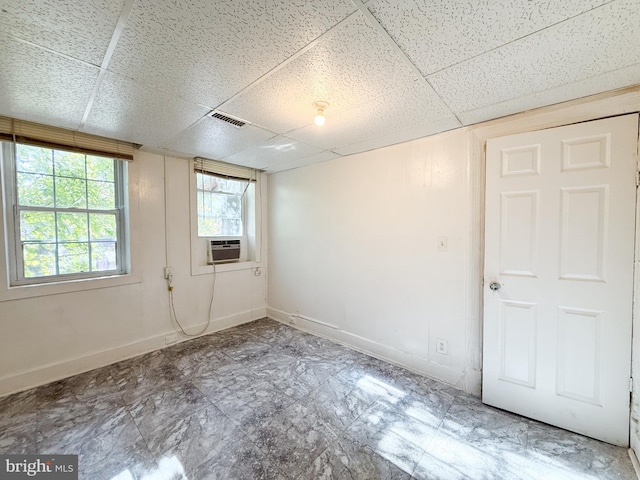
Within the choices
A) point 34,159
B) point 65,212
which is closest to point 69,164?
point 34,159

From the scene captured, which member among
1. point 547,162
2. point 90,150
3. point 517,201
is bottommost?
point 517,201

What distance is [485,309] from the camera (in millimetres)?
1988

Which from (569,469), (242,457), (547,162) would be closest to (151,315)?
(242,457)

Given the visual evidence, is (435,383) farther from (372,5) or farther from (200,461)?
(372,5)

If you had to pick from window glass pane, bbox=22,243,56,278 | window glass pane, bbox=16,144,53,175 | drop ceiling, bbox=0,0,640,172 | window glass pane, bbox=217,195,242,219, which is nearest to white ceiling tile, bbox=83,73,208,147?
drop ceiling, bbox=0,0,640,172

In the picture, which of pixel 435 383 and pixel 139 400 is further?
pixel 435 383

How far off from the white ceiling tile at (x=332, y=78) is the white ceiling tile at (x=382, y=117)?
112 mm

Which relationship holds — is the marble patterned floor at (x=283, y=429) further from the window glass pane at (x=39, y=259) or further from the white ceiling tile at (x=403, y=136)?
the white ceiling tile at (x=403, y=136)

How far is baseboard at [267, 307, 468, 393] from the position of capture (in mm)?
2205

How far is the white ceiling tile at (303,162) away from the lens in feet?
9.55

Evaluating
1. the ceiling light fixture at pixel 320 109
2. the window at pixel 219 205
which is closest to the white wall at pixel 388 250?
the window at pixel 219 205

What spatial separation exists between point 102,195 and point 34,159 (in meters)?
0.53

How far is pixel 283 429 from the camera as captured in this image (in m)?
1.70

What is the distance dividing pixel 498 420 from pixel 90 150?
4.09 meters
